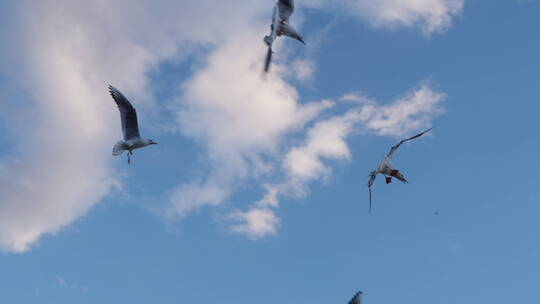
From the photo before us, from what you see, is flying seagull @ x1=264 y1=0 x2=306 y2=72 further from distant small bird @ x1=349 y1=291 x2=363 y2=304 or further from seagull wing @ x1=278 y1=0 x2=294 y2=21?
distant small bird @ x1=349 y1=291 x2=363 y2=304

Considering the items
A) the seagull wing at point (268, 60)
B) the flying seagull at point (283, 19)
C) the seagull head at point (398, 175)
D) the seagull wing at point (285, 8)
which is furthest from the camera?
the seagull head at point (398, 175)

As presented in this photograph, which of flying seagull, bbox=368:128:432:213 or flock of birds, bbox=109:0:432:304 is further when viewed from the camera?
flying seagull, bbox=368:128:432:213

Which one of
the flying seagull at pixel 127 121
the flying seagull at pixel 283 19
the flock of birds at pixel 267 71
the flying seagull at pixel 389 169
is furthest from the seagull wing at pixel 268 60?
the flying seagull at pixel 127 121

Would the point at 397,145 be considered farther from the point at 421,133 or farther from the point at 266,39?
the point at 266,39

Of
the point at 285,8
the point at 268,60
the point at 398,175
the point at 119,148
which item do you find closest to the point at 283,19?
the point at 285,8

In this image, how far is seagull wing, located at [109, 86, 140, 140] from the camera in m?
44.7

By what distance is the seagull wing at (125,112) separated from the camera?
4466cm

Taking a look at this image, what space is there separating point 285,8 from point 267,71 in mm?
9758

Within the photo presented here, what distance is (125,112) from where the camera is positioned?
4462 centimetres

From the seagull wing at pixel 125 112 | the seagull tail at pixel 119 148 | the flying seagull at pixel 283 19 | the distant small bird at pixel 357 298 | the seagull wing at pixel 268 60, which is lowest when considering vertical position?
the distant small bird at pixel 357 298

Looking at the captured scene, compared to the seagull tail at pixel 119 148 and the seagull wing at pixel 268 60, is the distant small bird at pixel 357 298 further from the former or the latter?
the seagull tail at pixel 119 148

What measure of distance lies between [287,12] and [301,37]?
230 cm

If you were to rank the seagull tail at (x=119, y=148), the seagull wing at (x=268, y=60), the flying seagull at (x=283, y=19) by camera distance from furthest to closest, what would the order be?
the seagull tail at (x=119, y=148), the flying seagull at (x=283, y=19), the seagull wing at (x=268, y=60)

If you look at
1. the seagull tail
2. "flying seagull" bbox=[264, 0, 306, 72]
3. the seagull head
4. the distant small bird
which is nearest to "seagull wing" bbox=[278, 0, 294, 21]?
"flying seagull" bbox=[264, 0, 306, 72]
